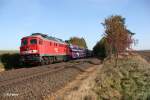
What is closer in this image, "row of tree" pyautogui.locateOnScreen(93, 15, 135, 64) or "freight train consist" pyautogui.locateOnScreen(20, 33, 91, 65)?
"freight train consist" pyautogui.locateOnScreen(20, 33, 91, 65)

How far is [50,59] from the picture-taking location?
38.3m

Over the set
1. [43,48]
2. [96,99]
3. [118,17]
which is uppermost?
[118,17]

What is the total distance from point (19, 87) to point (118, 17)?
4593 centimetres

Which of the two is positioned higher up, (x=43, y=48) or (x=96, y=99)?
(x=43, y=48)

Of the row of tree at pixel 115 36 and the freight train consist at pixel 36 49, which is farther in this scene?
the row of tree at pixel 115 36

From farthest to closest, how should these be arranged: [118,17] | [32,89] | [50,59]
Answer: [118,17] < [50,59] < [32,89]

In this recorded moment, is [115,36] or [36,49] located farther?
[115,36]

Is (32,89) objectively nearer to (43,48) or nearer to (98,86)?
(98,86)

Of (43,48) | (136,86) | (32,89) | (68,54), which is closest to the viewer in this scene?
(32,89)

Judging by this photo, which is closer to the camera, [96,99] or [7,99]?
[7,99]

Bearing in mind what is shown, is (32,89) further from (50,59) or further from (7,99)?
(50,59)

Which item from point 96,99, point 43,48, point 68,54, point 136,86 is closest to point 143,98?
point 96,99

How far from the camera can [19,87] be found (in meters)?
15.5

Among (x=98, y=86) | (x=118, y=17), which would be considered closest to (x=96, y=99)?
(x=98, y=86)
